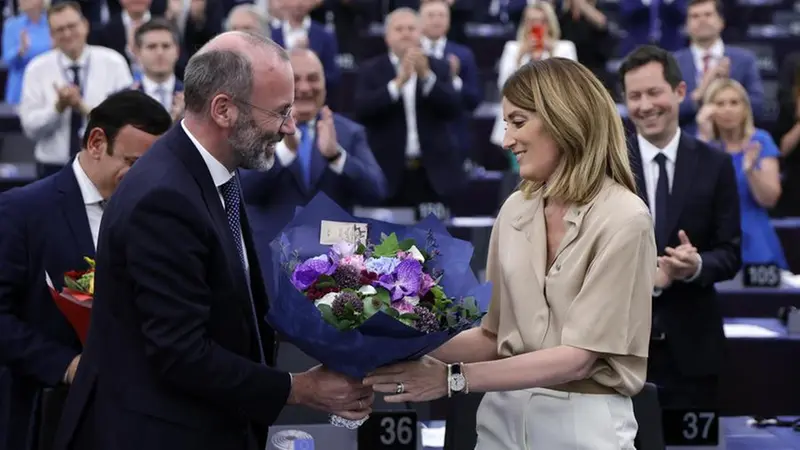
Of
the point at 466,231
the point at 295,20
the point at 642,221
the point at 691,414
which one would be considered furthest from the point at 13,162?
the point at 642,221

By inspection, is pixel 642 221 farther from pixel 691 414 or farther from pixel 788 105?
pixel 788 105

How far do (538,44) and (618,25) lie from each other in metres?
4.36

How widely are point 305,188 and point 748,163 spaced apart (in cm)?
243

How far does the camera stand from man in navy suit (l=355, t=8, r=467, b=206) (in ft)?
24.8

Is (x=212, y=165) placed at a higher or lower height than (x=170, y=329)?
higher

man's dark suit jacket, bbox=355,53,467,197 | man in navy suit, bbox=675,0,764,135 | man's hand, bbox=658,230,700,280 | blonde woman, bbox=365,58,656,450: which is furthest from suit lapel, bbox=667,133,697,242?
man in navy suit, bbox=675,0,764,135

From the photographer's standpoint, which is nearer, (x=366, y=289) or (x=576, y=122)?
(x=366, y=289)

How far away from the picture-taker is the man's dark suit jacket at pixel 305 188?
502 cm

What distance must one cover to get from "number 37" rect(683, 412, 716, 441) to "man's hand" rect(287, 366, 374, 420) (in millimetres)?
1282

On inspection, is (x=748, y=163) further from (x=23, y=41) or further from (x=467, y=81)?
(x=23, y=41)

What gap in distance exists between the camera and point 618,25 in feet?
41.0

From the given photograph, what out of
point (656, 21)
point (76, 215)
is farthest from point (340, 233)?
point (656, 21)

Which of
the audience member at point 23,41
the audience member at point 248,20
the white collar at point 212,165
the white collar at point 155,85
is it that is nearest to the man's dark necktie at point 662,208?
the white collar at point 212,165

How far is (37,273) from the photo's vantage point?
10.6ft
